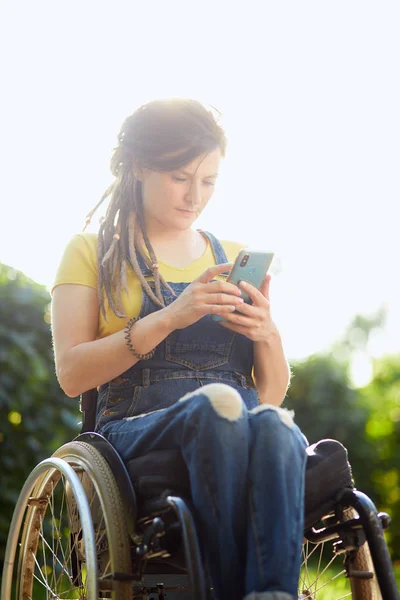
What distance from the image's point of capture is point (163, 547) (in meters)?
1.94

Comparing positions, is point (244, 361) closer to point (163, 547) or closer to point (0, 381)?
point (163, 547)

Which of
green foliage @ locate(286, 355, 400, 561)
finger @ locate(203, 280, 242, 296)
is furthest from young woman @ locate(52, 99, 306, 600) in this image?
green foliage @ locate(286, 355, 400, 561)

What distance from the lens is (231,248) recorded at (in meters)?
2.73

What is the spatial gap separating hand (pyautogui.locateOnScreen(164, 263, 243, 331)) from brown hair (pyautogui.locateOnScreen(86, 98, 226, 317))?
217 mm

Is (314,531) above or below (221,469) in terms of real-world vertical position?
below

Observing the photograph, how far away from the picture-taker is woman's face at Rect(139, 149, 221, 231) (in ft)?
7.84

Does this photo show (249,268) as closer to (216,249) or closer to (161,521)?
(216,249)

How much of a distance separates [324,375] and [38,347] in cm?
314

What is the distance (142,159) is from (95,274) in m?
0.34

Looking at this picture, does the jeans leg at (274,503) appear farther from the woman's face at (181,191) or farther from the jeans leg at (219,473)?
the woman's face at (181,191)

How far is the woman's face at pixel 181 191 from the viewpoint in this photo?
239 centimetres

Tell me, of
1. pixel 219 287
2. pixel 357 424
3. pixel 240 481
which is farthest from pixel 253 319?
pixel 357 424

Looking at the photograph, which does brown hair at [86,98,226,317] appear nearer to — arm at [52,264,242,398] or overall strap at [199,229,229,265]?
arm at [52,264,242,398]

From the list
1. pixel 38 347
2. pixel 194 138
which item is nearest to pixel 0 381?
pixel 38 347
